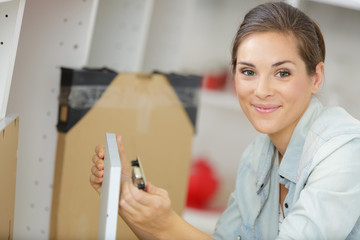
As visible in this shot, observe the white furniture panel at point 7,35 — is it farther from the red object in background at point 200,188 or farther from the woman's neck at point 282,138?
the red object in background at point 200,188

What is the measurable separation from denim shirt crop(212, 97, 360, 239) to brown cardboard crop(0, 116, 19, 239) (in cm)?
47

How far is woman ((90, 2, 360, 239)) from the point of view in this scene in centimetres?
82

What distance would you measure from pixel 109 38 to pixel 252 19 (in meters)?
0.62

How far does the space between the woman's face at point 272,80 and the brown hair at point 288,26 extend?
0.01 m

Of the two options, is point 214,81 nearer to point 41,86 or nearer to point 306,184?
point 41,86

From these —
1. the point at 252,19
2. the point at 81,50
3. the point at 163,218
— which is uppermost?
the point at 252,19

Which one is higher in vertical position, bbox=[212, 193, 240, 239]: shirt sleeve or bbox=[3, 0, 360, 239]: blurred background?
bbox=[3, 0, 360, 239]: blurred background

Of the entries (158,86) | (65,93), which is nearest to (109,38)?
(158,86)

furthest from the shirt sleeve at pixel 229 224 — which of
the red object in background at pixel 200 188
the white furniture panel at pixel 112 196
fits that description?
the red object in background at pixel 200 188

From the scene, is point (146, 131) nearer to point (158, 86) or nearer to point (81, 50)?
point (158, 86)

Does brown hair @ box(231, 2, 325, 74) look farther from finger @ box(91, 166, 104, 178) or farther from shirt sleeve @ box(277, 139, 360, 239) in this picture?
finger @ box(91, 166, 104, 178)

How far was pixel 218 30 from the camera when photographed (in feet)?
8.71

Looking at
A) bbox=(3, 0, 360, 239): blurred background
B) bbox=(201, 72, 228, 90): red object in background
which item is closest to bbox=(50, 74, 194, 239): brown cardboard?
bbox=(3, 0, 360, 239): blurred background

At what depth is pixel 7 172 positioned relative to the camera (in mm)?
867
